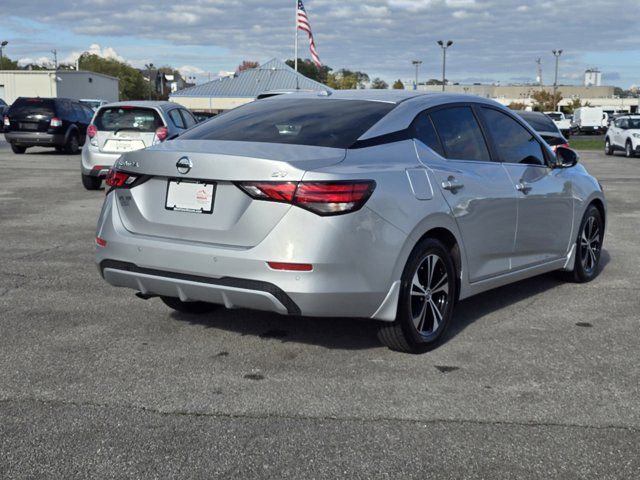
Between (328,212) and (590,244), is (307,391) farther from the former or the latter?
(590,244)

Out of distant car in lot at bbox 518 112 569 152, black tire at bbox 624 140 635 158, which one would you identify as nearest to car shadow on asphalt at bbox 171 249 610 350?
distant car in lot at bbox 518 112 569 152

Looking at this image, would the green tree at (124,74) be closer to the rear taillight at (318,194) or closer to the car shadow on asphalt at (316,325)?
the car shadow on asphalt at (316,325)

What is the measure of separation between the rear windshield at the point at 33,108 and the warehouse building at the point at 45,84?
49.2 meters

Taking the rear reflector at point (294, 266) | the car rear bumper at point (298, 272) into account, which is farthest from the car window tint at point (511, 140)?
the rear reflector at point (294, 266)

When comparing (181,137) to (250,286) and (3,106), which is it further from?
(3,106)

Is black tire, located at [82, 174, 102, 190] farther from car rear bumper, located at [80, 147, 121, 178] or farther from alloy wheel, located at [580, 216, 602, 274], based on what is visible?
alloy wheel, located at [580, 216, 602, 274]

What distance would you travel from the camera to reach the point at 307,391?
4629mm

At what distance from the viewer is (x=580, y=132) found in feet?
246

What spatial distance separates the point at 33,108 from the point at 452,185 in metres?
23.2

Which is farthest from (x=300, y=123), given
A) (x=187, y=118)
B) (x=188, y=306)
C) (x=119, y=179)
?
(x=187, y=118)

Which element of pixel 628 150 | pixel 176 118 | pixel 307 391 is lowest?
pixel 307 391

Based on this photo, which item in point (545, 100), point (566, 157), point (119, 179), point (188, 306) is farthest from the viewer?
point (545, 100)

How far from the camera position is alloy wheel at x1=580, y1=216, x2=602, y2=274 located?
7662 millimetres

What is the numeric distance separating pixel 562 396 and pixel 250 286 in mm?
1779
